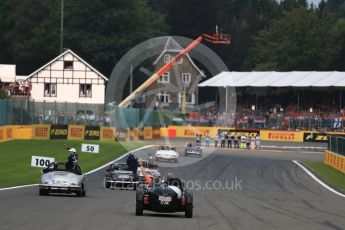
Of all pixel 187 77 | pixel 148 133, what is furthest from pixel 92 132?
pixel 187 77

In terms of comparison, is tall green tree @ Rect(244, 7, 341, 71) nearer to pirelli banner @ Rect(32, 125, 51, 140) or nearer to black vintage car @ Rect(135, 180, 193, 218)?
pirelli banner @ Rect(32, 125, 51, 140)

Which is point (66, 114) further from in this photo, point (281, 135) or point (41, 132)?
point (281, 135)

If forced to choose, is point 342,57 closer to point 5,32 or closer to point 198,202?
point 5,32

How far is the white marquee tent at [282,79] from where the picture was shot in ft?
280

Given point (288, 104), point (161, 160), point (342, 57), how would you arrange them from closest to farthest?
point (161, 160) → point (288, 104) → point (342, 57)

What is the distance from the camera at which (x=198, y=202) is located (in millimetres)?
28953

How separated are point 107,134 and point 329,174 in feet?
91.7

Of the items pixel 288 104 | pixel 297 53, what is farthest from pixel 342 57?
pixel 288 104

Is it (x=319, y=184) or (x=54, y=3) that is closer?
(x=319, y=184)

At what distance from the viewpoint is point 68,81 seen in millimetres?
100688

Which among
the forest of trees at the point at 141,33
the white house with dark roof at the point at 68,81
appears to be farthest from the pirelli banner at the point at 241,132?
the forest of trees at the point at 141,33

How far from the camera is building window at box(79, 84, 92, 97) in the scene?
100 m

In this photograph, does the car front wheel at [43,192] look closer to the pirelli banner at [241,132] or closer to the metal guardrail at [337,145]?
the metal guardrail at [337,145]

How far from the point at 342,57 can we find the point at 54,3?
43.3 metres
